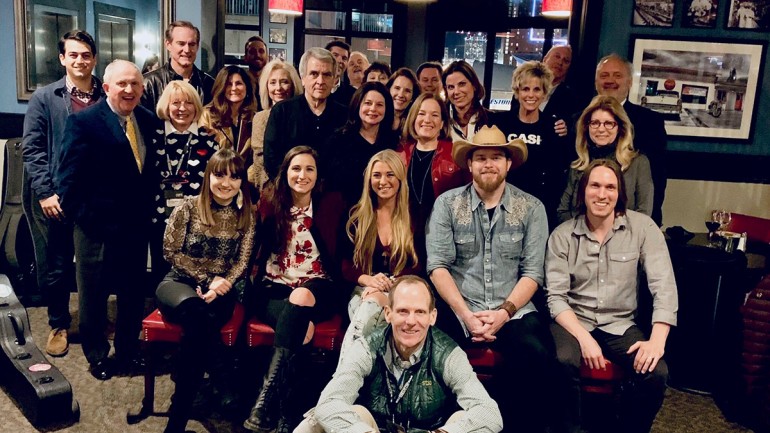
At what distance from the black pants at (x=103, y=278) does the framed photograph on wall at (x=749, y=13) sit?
3.89m

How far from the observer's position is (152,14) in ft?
18.0

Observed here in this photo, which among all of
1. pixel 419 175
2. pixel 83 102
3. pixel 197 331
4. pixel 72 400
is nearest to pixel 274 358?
pixel 197 331

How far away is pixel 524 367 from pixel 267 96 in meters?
2.18

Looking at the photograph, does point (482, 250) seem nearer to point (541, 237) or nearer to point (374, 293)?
point (541, 237)

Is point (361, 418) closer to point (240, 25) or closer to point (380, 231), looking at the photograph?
point (380, 231)

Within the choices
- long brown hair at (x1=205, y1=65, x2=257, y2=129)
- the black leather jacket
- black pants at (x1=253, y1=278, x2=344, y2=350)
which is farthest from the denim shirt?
the black leather jacket

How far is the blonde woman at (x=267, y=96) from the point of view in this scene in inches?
150

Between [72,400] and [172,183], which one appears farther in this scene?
[172,183]

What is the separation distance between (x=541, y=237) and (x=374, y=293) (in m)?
0.79

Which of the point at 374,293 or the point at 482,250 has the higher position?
A: the point at 482,250

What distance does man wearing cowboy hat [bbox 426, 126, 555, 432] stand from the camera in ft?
9.62

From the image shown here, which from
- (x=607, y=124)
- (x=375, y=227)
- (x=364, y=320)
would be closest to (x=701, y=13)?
(x=607, y=124)

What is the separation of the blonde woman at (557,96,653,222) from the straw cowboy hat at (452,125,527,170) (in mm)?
326

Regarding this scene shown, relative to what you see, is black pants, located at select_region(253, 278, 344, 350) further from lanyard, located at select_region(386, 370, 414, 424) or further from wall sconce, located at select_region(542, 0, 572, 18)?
wall sconce, located at select_region(542, 0, 572, 18)
